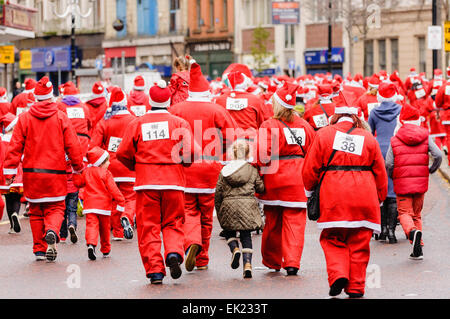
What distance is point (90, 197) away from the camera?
1253 cm

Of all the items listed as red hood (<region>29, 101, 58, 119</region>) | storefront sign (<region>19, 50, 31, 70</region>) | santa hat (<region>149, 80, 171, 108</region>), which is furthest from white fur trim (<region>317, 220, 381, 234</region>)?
storefront sign (<region>19, 50, 31, 70</region>)

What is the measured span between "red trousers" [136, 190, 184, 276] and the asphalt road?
1.07 ft

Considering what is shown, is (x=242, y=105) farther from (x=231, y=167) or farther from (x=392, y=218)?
(x=231, y=167)

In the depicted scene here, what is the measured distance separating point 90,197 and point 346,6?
1588 inches

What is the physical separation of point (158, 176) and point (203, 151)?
41.6 inches

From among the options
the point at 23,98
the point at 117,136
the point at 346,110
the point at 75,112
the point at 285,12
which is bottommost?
the point at 117,136

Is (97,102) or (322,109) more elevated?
(97,102)

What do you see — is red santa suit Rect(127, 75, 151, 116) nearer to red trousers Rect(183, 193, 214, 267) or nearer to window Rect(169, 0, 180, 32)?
red trousers Rect(183, 193, 214, 267)

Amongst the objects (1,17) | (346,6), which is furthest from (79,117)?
(346,6)

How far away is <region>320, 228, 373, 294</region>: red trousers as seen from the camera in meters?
8.98

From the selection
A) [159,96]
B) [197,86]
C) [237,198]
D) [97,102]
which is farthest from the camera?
[97,102]

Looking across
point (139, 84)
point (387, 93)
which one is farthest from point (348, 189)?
point (139, 84)

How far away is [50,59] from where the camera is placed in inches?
2876
